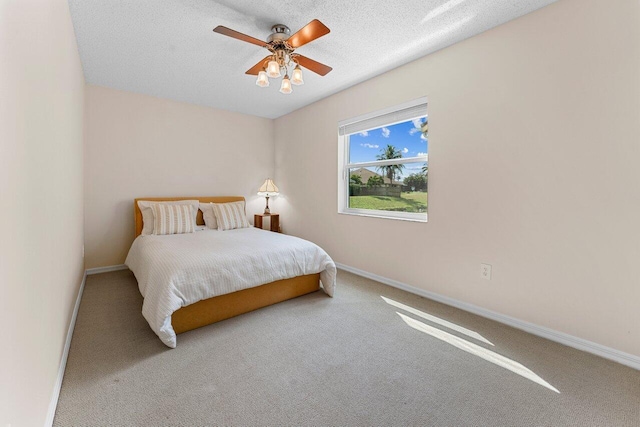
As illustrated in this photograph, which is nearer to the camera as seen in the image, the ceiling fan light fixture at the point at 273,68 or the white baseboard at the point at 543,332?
the white baseboard at the point at 543,332

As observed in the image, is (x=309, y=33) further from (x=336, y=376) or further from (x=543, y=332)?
(x=543, y=332)

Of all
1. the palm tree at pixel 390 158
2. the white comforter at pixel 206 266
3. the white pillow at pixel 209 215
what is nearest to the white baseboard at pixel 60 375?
the white comforter at pixel 206 266

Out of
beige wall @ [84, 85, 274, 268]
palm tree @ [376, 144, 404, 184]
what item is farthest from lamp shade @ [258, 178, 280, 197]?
palm tree @ [376, 144, 404, 184]

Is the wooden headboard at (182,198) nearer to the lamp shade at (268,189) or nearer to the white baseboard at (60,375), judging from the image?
the lamp shade at (268,189)

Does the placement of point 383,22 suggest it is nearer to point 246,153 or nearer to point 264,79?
point 264,79

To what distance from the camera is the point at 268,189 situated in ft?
15.4

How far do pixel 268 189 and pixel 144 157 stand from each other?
1.80m

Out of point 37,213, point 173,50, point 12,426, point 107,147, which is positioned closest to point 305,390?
point 12,426

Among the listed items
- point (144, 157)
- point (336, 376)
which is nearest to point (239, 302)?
point (336, 376)

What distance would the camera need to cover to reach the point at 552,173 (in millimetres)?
2016

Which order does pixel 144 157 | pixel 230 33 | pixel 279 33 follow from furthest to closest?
pixel 144 157 < pixel 279 33 < pixel 230 33

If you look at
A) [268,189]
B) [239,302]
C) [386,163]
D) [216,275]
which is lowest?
[239,302]

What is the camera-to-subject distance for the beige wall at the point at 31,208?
32.8 inches

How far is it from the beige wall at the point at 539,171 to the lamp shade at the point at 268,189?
235 centimetres
